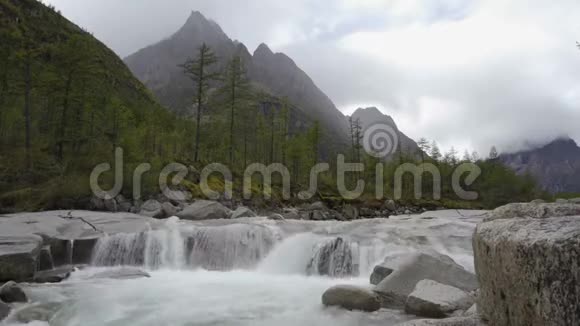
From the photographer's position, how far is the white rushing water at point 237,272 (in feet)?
33.0

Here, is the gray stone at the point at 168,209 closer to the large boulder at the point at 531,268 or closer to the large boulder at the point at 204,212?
the large boulder at the point at 204,212

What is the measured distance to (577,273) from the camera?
2.78 meters

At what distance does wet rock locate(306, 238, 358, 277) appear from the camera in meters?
15.3

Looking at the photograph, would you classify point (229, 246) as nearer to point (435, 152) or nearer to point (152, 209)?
point (152, 209)

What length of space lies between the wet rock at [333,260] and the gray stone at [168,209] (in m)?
12.7

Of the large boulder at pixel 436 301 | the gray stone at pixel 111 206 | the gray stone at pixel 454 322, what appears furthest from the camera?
the gray stone at pixel 111 206

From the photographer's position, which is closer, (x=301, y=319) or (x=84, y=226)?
(x=301, y=319)

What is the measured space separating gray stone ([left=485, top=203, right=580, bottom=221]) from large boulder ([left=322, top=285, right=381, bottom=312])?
209 inches

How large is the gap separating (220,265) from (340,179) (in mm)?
43096

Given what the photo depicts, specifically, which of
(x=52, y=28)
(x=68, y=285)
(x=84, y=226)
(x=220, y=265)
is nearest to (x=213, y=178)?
(x=84, y=226)

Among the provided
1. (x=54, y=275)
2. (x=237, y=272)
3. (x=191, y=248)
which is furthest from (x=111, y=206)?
(x=237, y=272)

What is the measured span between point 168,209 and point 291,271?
41.4ft

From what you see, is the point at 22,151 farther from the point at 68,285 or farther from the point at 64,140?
the point at 68,285

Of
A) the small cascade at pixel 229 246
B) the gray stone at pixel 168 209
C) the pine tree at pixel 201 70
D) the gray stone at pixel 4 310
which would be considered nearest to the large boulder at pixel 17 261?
the gray stone at pixel 4 310
